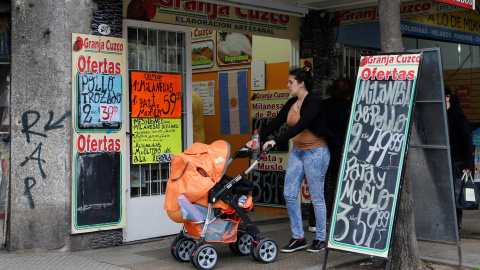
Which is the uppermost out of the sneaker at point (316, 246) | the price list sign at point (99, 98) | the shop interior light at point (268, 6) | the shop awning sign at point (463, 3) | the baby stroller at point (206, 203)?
the shop interior light at point (268, 6)

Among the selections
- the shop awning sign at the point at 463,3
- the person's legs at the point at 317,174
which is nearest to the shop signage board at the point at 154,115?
the person's legs at the point at 317,174

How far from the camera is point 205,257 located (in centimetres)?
625

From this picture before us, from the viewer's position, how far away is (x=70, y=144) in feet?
23.4

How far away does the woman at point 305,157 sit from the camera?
711 cm

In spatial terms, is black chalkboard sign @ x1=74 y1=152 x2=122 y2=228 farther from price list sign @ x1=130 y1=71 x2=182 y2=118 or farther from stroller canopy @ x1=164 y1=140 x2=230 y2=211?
stroller canopy @ x1=164 y1=140 x2=230 y2=211

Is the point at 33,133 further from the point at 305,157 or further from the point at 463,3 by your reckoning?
the point at 463,3

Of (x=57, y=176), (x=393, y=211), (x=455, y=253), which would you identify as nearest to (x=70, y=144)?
(x=57, y=176)

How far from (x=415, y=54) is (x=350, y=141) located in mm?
1041

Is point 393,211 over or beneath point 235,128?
beneath

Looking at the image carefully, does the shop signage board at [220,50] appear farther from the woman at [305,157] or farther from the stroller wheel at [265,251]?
the stroller wheel at [265,251]

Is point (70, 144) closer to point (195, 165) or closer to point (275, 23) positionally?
point (195, 165)

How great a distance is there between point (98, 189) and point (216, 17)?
9.68 feet

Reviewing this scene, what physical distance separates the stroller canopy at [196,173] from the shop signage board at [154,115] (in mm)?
1544

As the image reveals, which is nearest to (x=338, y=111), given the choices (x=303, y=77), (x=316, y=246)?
(x=303, y=77)
